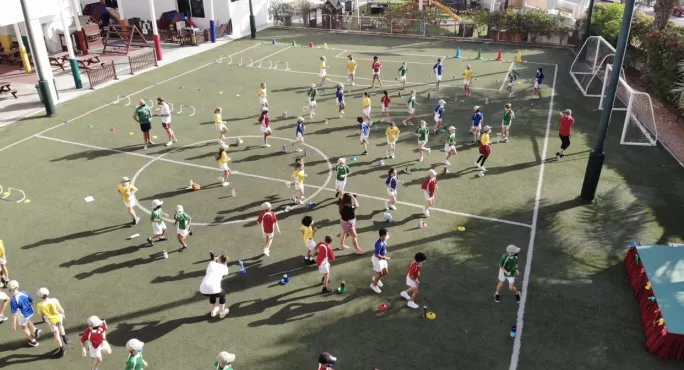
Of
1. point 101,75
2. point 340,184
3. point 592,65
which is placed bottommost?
point 340,184

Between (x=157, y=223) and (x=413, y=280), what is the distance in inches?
297

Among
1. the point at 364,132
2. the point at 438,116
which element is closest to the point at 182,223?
the point at 364,132

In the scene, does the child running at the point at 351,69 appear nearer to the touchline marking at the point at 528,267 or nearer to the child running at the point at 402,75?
the child running at the point at 402,75

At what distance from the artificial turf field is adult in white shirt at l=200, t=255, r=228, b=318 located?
16.9 inches

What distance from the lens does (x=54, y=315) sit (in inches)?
421

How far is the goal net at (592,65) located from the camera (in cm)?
2775

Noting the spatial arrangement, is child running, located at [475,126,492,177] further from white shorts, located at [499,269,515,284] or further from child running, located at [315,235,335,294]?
child running, located at [315,235,335,294]

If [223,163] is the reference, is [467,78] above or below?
above

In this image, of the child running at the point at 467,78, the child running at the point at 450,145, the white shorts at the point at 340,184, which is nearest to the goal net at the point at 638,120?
the child running at the point at 467,78

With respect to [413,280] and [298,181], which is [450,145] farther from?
[413,280]

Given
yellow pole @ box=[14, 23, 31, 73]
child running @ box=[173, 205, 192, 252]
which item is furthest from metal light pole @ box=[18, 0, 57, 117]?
child running @ box=[173, 205, 192, 252]

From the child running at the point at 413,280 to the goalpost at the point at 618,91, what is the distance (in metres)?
14.3

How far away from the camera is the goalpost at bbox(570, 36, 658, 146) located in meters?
21.6

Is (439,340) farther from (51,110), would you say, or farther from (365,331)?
(51,110)
